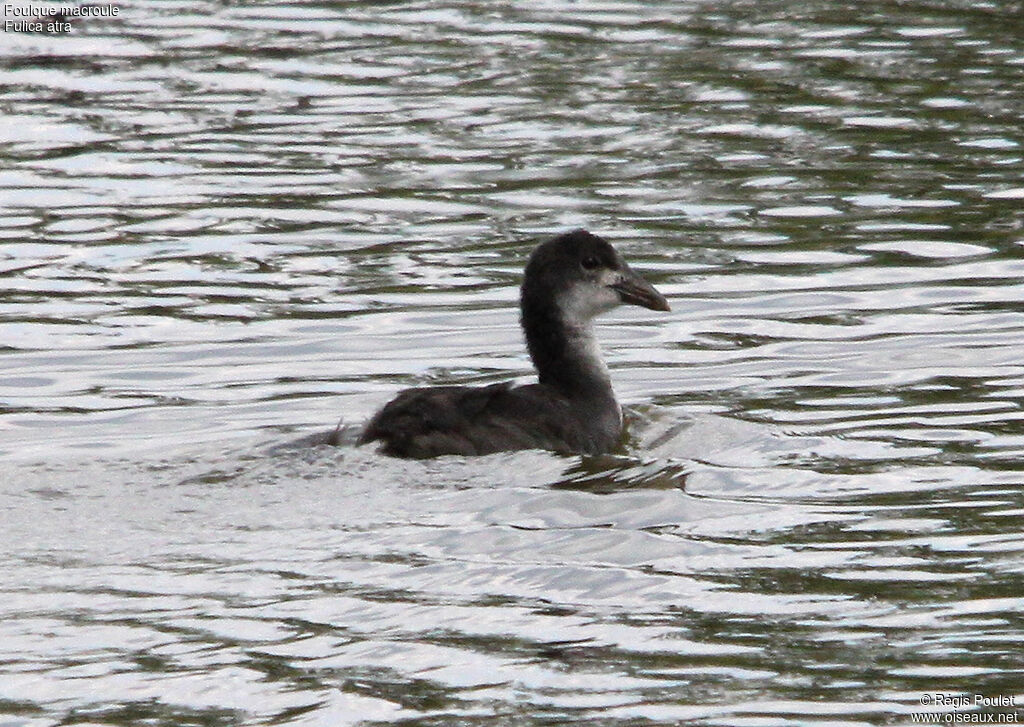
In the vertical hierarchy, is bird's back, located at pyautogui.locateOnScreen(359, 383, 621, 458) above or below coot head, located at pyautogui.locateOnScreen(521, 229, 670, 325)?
below

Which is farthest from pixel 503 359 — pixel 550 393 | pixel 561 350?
pixel 550 393

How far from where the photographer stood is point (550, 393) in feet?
42.3

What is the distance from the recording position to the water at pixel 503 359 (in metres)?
8.88

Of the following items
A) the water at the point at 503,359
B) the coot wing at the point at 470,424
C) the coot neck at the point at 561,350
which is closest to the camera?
the water at the point at 503,359

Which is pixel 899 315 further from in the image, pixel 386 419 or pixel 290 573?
pixel 290 573

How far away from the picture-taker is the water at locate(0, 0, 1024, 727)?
29.1 ft

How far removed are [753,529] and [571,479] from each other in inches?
60.8

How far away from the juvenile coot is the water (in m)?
0.25

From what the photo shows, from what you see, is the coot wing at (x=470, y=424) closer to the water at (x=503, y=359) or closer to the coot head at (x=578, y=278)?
the water at (x=503, y=359)

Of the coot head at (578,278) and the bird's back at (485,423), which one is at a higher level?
the coot head at (578,278)

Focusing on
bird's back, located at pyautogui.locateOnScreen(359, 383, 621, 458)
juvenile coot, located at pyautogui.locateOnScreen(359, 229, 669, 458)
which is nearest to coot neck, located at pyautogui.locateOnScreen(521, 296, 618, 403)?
juvenile coot, located at pyautogui.locateOnScreen(359, 229, 669, 458)

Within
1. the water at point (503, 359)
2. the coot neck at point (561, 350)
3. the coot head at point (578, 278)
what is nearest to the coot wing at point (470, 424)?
the water at point (503, 359)

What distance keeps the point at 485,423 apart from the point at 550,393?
2.76 feet

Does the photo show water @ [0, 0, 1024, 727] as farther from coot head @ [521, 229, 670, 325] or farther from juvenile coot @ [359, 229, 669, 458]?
coot head @ [521, 229, 670, 325]
